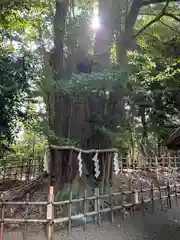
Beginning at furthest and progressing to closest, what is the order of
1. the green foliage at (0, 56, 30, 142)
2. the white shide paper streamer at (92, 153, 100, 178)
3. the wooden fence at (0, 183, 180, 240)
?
the white shide paper streamer at (92, 153, 100, 178)
the green foliage at (0, 56, 30, 142)
the wooden fence at (0, 183, 180, 240)

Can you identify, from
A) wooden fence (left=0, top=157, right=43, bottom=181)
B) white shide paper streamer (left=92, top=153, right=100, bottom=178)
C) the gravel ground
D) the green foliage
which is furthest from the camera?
wooden fence (left=0, top=157, right=43, bottom=181)

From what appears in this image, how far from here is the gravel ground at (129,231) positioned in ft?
15.4

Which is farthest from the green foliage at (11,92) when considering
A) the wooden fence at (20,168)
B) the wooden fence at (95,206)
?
the wooden fence at (20,168)

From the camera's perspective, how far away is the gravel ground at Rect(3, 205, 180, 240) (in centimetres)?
468

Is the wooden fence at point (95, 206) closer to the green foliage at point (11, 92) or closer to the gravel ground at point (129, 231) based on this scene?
the gravel ground at point (129, 231)

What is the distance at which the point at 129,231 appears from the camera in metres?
5.04

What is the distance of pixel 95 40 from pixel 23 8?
3.19 metres

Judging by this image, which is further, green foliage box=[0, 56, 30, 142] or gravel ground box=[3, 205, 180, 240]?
gravel ground box=[3, 205, 180, 240]

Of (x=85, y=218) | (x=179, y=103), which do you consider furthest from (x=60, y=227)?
(x=179, y=103)

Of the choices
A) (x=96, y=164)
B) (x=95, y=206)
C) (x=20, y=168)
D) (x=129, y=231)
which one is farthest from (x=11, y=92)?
(x=20, y=168)

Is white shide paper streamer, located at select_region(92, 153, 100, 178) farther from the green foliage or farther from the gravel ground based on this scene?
the green foliage

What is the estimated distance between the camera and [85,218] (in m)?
5.07

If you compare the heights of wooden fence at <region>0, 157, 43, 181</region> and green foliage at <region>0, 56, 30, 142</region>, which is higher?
green foliage at <region>0, 56, 30, 142</region>

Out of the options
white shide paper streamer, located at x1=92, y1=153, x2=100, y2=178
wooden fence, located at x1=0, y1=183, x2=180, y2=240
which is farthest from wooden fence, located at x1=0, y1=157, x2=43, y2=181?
white shide paper streamer, located at x1=92, y1=153, x2=100, y2=178
